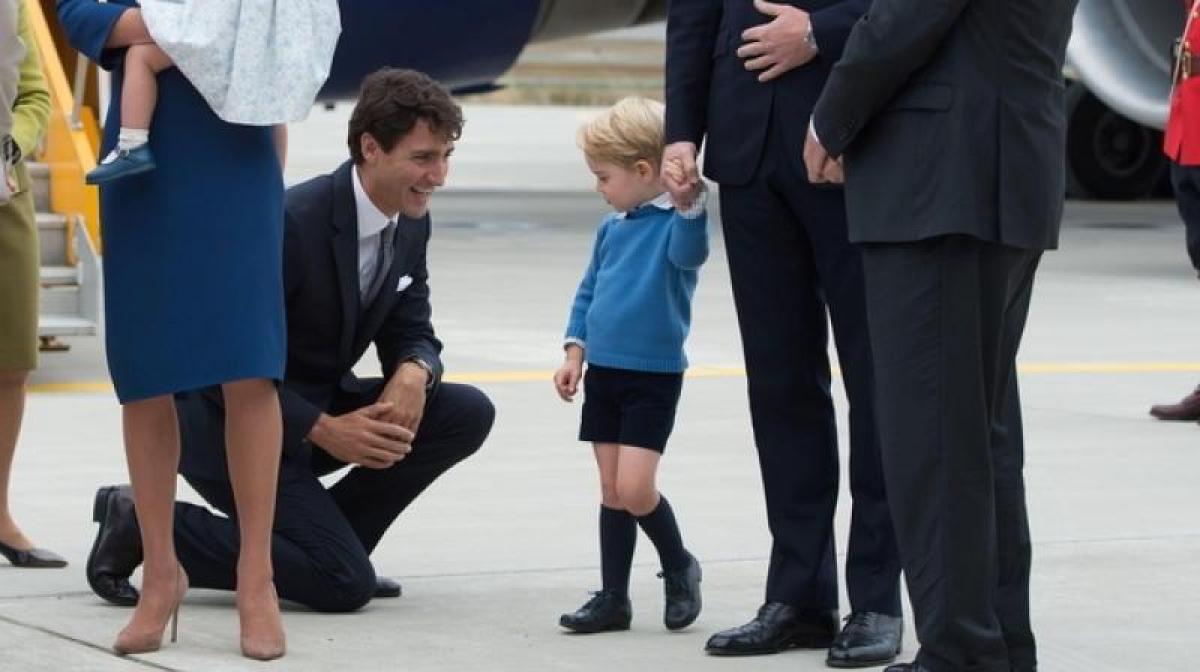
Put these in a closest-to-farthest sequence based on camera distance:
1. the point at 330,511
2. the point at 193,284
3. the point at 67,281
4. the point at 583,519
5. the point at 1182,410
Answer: the point at 193,284 → the point at 330,511 → the point at 583,519 → the point at 1182,410 → the point at 67,281

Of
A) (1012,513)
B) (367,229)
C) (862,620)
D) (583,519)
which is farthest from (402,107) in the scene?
(583,519)

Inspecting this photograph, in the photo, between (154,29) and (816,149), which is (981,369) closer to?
(816,149)

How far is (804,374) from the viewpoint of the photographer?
14.7 ft

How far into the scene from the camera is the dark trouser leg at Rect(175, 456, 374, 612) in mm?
4781

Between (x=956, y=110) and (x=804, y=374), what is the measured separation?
794 millimetres

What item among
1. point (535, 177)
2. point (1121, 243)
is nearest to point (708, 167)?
point (1121, 243)

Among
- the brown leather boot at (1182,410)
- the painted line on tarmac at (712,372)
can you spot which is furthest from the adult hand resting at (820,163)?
the painted line on tarmac at (712,372)

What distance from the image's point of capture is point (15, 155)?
17.0 ft

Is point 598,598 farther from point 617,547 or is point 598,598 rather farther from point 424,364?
point 424,364

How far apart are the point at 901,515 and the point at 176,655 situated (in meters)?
1.28

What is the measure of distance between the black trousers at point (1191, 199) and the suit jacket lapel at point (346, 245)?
12.3 feet

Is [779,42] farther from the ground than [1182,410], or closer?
farther from the ground

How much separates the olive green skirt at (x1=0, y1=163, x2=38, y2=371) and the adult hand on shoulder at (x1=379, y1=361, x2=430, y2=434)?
884 millimetres

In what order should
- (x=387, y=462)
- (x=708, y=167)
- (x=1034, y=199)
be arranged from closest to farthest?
(x=1034, y=199) → (x=708, y=167) → (x=387, y=462)
